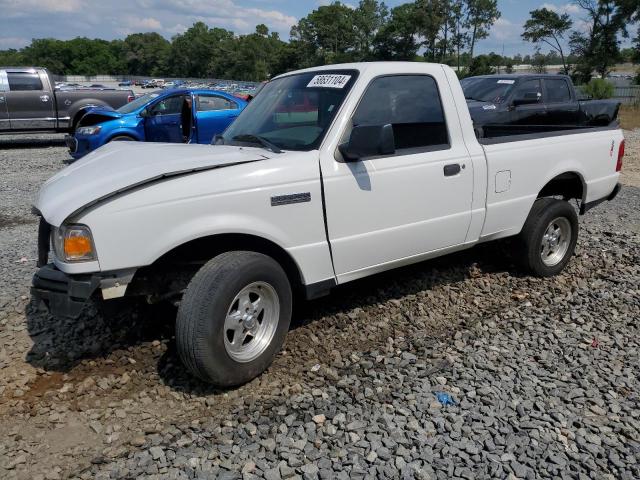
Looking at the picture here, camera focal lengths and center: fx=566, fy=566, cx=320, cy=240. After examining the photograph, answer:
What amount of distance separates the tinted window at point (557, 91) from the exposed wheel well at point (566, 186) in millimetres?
7166

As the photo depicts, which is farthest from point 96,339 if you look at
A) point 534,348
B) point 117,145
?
point 534,348

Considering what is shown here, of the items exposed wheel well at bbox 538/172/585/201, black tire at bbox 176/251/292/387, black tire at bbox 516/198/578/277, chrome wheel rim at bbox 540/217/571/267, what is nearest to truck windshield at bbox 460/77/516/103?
exposed wheel well at bbox 538/172/585/201

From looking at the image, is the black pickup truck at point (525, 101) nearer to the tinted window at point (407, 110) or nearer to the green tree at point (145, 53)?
the tinted window at point (407, 110)

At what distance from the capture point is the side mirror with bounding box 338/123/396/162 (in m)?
3.47

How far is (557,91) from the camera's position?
12273 mm

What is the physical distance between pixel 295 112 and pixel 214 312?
1674 millimetres

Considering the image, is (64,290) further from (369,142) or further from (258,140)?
(369,142)

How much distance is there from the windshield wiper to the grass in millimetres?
22753

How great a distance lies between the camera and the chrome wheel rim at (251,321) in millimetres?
3387

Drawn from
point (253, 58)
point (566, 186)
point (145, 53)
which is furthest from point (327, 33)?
point (566, 186)

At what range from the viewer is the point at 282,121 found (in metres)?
4.11

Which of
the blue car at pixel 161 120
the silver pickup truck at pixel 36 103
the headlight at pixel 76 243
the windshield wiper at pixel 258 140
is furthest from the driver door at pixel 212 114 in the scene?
the headlight at pixel 76 243

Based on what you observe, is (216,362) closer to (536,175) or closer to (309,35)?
(536,175)

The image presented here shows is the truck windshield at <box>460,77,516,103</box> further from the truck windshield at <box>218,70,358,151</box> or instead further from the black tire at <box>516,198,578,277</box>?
the truck windshield at <box>218,70,358,151</box>
